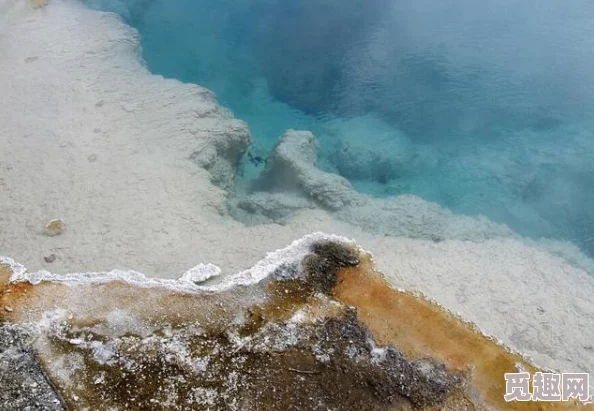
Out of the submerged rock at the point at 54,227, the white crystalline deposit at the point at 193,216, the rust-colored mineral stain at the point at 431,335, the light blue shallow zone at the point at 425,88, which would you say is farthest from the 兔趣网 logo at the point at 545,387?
the submerged rock at the point at 54,227

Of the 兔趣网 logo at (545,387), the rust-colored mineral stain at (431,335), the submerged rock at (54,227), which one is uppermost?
the submerged rock at (54,227)

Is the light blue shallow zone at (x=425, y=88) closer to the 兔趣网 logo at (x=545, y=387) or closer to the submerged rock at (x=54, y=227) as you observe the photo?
the 兔趣网 logo at (x=545, y=387)

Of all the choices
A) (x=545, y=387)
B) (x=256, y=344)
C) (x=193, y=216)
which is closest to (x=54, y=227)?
(x=193, y=216)

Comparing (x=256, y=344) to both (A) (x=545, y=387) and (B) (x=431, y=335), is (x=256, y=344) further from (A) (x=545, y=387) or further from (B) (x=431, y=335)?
(A) (x=545, y=387)

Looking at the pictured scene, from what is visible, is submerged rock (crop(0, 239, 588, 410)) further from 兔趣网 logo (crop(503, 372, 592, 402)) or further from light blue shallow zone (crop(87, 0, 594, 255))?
light blue shallow zone (crop(87, 0, 594, 255))

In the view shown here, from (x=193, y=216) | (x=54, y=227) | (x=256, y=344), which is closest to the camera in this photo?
(x=256, y=344)

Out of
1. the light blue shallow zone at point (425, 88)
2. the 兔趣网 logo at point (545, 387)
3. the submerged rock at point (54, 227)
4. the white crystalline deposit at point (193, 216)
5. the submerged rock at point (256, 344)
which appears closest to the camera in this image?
the submerged rock at point (256, 344)

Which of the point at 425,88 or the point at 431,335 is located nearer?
the point at 431,335
